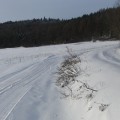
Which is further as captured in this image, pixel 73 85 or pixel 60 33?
pixel 60 33

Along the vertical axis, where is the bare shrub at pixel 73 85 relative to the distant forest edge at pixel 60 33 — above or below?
above

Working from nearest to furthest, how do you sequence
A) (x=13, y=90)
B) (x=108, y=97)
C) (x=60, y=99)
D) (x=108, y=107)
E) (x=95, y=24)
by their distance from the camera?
(x=108, y=107) < (x=108, y=97) < (x=60, y=99) < (x=13, y=90) < (x=95, y=24)

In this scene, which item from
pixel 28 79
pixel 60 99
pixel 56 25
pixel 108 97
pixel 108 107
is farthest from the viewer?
pixel 56 25

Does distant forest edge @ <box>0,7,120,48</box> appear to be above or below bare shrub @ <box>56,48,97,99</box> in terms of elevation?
below

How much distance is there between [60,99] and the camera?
55.3 feet

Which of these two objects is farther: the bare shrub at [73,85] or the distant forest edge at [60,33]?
the distant forest edge at [60,33]

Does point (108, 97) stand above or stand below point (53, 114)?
above

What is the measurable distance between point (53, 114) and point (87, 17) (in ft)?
463

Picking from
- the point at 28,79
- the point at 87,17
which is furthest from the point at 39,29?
the point at 28,79

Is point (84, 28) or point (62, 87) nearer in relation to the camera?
point (62, 87)

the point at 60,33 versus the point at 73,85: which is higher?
the point at 73,85

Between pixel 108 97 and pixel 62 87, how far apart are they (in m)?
8.05

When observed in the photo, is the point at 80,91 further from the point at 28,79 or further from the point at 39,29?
the point at 39,29

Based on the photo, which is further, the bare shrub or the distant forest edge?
the distant forest edge
